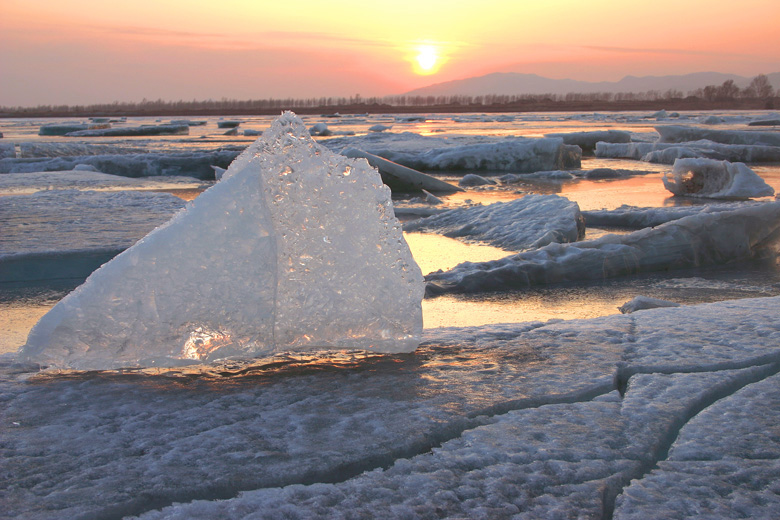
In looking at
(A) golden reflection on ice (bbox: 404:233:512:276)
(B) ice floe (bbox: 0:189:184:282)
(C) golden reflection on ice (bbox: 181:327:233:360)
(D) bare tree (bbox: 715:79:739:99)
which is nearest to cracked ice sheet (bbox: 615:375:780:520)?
(C) golden reflection on ice (bbox: 181:327:233:360)

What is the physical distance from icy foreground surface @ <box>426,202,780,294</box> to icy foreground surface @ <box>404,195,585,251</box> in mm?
493

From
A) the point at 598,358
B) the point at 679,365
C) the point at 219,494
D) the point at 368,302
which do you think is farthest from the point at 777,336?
the point at 219,494

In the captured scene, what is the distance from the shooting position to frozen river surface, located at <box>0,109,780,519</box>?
3.53ft

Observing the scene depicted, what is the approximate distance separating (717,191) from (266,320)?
6.66 meters

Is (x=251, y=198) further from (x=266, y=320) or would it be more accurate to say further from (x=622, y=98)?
(x=622, y=98)

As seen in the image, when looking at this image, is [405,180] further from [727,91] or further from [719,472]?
[727,91]

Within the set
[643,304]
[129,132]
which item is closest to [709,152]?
[643,304]

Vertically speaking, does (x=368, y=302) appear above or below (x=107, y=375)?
above

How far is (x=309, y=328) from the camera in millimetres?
1802

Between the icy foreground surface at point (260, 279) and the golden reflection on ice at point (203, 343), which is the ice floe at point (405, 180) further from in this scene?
the golden reflection on ice at point (203, 343)

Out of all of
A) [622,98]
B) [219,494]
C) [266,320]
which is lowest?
[219,494]

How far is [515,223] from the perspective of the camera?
484 centimetres

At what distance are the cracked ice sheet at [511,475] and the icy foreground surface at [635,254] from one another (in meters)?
1.93

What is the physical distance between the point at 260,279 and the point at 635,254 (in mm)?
2788
